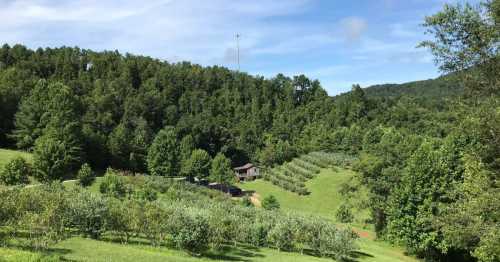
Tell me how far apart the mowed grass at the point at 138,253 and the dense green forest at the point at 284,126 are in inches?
369

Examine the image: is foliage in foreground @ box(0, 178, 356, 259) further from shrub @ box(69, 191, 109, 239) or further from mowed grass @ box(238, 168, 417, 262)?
mowed grass @ box(238, 168, 417, 262)

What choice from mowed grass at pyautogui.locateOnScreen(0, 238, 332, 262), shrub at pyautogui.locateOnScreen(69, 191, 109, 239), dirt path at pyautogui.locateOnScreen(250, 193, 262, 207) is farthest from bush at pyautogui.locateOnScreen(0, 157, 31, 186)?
dirt path at pyautogui.locateOnScreen(250, 193, 262, 207)

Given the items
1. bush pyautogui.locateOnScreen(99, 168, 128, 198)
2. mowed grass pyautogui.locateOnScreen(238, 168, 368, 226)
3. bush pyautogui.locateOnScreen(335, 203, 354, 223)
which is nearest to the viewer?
bush pyautogui.locateOnScreen(99, 168, 128, 198)

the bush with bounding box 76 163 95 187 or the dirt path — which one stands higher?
the bush with bounding box 76 163 95 187

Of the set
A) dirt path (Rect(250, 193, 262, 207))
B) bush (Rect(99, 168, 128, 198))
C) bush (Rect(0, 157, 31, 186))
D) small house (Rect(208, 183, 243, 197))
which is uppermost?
bush (Rect(0, 157, 31, 186))

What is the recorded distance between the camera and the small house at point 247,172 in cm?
9551

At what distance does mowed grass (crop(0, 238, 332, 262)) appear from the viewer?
57.9ft

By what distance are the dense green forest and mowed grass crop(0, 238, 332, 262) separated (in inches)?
369

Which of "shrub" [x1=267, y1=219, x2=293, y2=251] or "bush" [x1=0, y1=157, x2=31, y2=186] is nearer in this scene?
"shrub" [x1=267, y1=219, x2=293, y2=251]

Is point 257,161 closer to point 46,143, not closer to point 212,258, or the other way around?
point 46,143

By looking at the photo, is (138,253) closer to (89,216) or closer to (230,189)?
(89,216)

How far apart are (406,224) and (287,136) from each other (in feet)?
272

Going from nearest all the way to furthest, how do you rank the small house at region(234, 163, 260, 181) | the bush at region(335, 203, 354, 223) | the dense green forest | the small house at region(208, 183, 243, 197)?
the dense green forest → the bush at region(335, 203, 354, 223) → the small house at region(208, 183, 243, 197) → the small house at region(234, 163, 260, 181)

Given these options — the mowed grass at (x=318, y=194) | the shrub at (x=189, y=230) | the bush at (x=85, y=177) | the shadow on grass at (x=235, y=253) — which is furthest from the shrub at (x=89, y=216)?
the mowed grass at (x=318, y=194)
